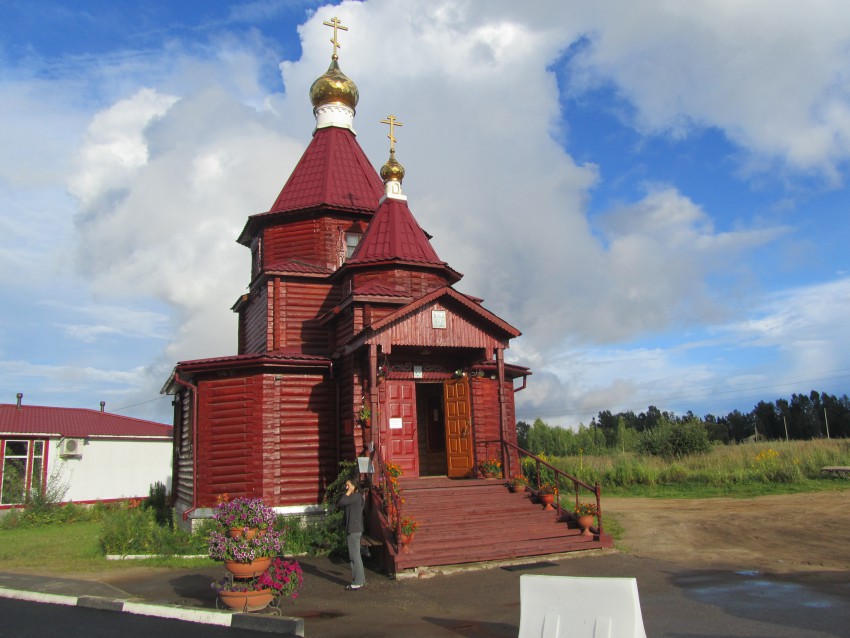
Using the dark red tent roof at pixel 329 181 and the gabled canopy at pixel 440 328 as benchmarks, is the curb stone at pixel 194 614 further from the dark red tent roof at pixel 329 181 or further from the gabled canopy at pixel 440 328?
the dark red tent roof at pixel 329 181

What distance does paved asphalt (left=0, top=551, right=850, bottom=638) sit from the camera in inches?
278

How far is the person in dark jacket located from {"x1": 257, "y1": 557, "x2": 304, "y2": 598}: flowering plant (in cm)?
157

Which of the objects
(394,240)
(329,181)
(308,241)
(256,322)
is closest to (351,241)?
(308,241)

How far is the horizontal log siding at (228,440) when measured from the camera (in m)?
14.7

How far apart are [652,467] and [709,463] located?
2140mm

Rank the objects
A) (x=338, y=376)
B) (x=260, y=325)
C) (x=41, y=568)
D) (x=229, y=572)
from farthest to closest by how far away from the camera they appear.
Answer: (x=260, y=325), (x=338, y=376), (x=41, y=568), (x=229, y=572)

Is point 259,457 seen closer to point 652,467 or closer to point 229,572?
point 229,572

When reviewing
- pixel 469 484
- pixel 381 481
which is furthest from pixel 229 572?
pixel 469 484

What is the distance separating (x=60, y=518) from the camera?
20656mm

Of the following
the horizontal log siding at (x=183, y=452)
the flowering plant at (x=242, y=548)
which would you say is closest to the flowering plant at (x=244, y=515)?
the flowering plant at (x=242, y=548)

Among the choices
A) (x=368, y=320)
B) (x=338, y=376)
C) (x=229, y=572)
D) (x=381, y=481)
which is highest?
(x=368, y=320)

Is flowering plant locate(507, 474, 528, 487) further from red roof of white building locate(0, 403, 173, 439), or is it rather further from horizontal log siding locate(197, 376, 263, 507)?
red roof of white building locate(0, 403, 173, 439)

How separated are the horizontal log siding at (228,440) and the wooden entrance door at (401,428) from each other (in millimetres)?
3051

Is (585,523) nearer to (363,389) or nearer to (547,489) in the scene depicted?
(547,489)
